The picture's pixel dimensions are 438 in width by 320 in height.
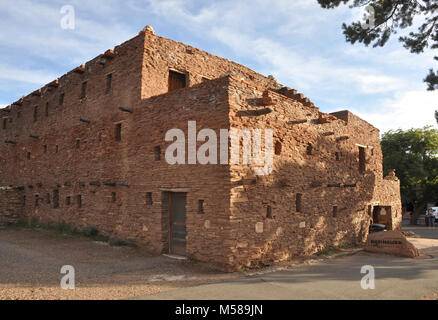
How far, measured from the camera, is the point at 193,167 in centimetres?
966

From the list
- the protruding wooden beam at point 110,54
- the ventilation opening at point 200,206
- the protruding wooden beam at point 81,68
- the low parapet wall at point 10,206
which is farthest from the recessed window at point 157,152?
the low parapet wall at point 10,206

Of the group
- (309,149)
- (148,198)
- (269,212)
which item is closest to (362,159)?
(309,149)

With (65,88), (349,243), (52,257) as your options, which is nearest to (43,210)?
(65,88)

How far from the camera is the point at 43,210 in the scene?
57.0 ft

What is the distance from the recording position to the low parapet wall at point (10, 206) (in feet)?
60.8

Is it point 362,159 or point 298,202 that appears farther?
point 362,159

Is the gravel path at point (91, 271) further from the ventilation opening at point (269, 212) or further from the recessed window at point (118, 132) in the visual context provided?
the recessed window at point (118, 132)

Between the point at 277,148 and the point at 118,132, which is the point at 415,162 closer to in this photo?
the point at 277,148

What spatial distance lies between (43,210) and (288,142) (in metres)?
14.2

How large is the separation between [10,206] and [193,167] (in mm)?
14994

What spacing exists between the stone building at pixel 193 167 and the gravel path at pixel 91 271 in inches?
28.7

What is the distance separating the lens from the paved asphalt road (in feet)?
21.7

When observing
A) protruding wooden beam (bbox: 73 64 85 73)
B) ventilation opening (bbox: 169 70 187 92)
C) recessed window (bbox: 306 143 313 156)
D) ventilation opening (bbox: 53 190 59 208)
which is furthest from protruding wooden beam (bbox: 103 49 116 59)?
recessed window (bbox: 306 143 313 156)

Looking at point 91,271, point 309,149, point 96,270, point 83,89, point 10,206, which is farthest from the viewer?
point 10,206
